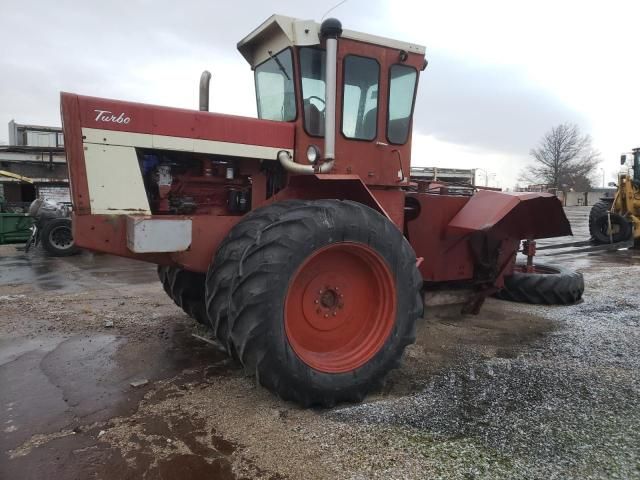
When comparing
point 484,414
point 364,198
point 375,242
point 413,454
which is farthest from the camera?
point 364,198

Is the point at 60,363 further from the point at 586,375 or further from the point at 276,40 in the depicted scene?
the point at 586,375

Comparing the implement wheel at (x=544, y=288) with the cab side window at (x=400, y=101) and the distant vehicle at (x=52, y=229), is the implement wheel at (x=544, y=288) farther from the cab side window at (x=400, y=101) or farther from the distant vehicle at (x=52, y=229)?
the distant vehicle at (x=52, y=229)

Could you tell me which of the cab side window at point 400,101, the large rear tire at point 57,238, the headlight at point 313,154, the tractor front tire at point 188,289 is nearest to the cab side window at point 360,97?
the cab side window at point 400,101

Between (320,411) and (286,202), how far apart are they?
1555mm

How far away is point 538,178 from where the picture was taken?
5769 centimetres

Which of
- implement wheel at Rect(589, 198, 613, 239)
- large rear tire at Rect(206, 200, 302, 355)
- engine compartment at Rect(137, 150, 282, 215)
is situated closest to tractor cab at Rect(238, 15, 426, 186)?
engine compartment at Rect(137, 150, 282, 215)

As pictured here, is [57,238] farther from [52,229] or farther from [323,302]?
[323,302]

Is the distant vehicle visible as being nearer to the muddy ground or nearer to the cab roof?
the muddy ground

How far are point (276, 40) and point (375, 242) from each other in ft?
6.90

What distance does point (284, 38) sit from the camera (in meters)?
4.28

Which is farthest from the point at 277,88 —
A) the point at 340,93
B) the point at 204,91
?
the point at 204,91

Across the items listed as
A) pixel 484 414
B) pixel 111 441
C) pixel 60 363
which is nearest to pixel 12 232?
pixel 60 363

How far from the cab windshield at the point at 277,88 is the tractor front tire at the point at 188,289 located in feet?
5.72

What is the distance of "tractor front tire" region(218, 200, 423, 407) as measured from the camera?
3.21m
